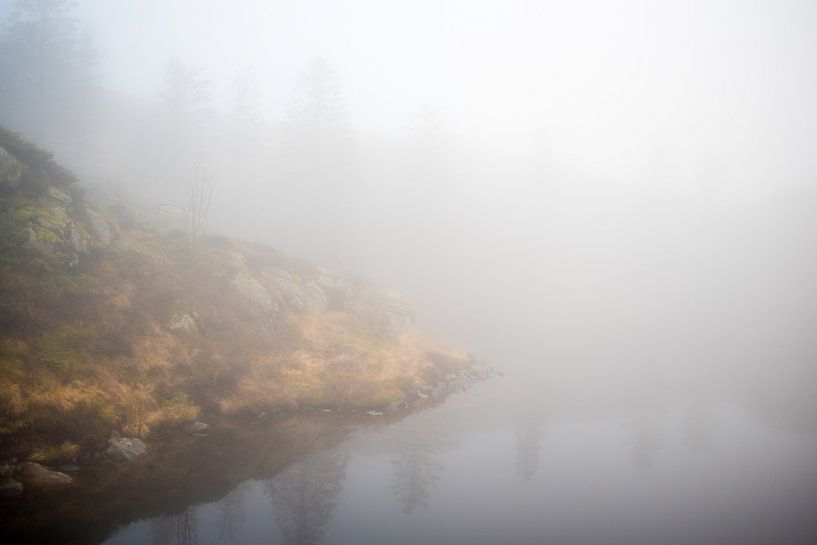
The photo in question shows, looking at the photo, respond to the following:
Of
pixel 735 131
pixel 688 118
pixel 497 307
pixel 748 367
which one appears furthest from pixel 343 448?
pixel 688 118

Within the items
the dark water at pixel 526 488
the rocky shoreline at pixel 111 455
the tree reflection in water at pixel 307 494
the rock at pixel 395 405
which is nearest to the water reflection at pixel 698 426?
the dark water at pixel 526 488

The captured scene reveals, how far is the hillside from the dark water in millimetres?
4365

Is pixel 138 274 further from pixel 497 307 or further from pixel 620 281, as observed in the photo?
pixel 620 281

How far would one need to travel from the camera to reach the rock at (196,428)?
1580 centimetres

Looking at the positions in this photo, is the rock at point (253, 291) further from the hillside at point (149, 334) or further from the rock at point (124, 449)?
the rock at point (124, 449)

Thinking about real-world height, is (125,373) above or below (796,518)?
above

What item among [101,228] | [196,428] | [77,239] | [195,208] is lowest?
[196,428]

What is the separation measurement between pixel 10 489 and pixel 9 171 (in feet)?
53.6

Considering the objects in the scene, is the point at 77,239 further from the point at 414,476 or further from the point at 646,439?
the point at 646,439

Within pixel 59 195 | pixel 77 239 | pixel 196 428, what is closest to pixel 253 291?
pixel 77 239

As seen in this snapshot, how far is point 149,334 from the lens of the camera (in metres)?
18.7

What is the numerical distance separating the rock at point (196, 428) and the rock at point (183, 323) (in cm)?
566

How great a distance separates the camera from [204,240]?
1126 inches

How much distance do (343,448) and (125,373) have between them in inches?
369
